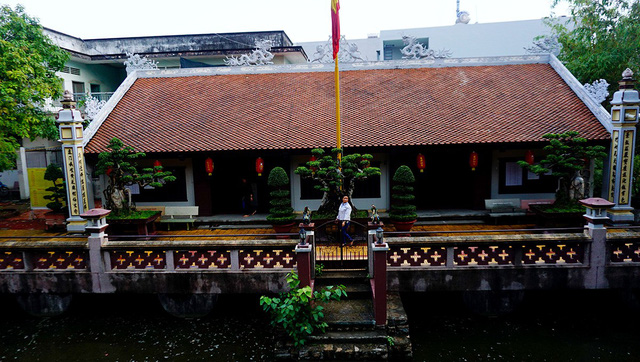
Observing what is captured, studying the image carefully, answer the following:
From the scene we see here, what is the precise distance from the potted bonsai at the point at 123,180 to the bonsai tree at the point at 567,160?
11980mm

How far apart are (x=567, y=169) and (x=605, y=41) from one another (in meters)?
8.80

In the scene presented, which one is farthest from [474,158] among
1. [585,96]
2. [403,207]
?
[585,96]

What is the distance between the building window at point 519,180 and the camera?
47.9 feet

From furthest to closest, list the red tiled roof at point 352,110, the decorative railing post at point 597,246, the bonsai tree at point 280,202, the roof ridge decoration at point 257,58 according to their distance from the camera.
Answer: the roof ridge decoration at point 257,58 → the red tiled roof at point 352,110 → the bonsai tree at point 280,202 → the decorative railing post at point 597,246

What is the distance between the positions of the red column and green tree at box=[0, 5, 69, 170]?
1369cm

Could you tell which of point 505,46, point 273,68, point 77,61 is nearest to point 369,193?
point 273,68

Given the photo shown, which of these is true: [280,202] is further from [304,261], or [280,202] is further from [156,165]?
[156,165]

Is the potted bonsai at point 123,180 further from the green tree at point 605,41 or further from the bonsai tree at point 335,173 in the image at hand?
the green tree at point 605,41

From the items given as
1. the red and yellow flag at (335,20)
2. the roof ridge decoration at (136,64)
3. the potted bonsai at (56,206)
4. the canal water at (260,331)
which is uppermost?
the roof ridge decoration at (136,64)

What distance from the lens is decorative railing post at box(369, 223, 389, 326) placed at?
770cm

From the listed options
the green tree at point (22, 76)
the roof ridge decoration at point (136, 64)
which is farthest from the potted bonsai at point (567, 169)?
the green tree at point (22, 76)

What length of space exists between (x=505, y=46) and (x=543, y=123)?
56.1ft

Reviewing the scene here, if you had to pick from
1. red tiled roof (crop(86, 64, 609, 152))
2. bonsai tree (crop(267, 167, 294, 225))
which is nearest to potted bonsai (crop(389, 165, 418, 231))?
red tiled roof (crop(86, 64, 609, 152))

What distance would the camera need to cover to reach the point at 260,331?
338 inches
